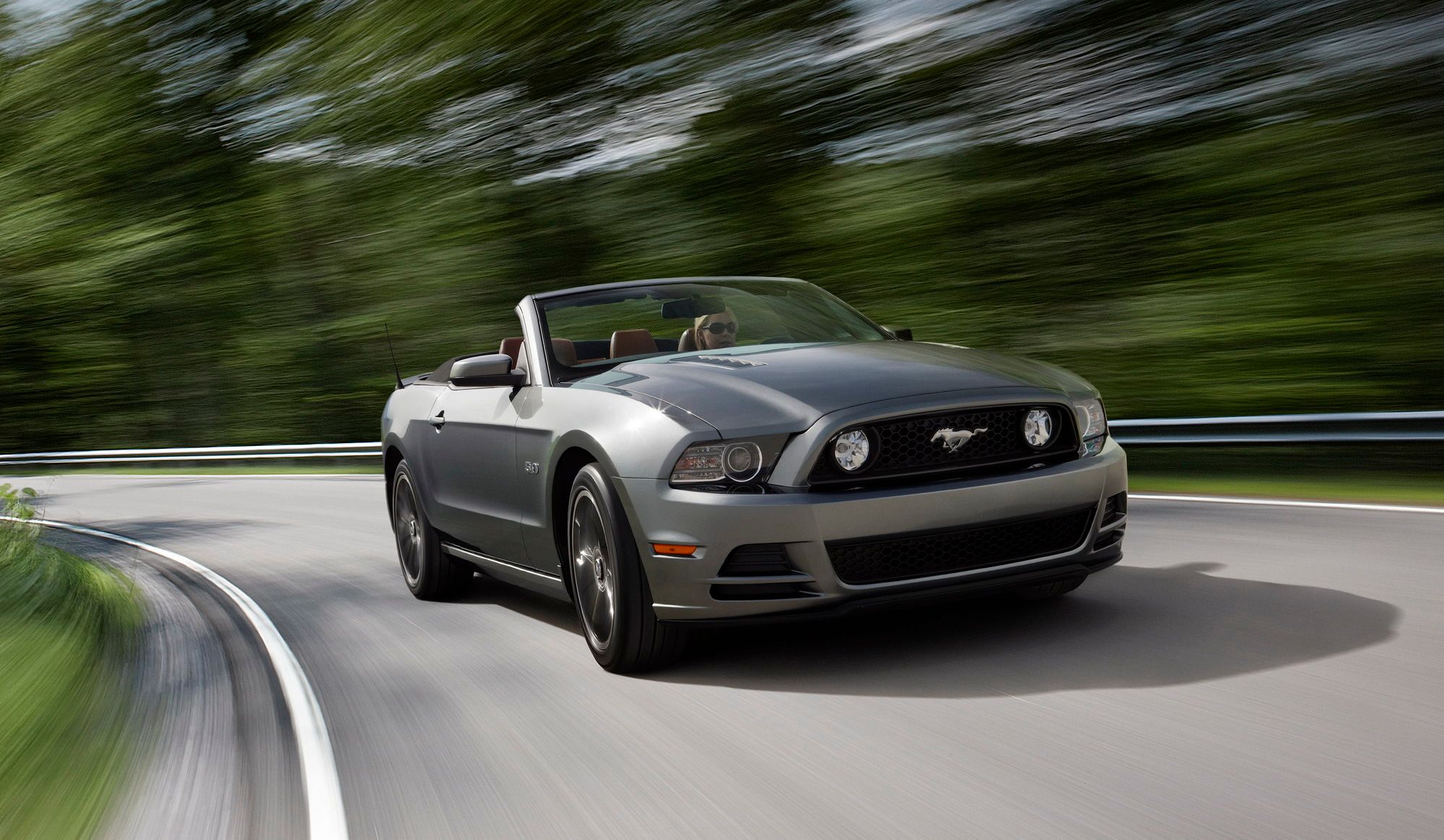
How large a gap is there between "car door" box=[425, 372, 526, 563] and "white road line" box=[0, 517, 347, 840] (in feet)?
3.25

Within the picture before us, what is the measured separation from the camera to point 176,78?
41.3 m

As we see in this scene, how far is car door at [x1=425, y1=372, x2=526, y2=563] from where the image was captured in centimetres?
609

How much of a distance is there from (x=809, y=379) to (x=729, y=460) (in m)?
0.49

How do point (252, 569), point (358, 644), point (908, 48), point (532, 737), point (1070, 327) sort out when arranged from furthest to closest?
point (908, 48), point (1070, 327), point (252, 569), point (358, 644), point (532, 737)

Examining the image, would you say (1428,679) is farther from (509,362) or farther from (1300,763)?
(509,362)

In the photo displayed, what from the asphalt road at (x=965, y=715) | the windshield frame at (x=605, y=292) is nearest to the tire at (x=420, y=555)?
the asphalt road at (x=965, y=715)

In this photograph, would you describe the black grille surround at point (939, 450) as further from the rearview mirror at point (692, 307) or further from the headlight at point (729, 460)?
the rearview mirror at point (692, 307)

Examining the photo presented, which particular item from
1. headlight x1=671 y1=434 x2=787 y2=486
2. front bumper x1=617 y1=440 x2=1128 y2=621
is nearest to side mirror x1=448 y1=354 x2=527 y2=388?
front bumper x1=617 y1=440 x2=1128 y2=621

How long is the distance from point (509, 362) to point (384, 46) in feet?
96.5

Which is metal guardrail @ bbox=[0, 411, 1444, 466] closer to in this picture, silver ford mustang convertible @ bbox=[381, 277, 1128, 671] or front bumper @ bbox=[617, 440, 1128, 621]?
silver ford mustang convertible @ bbox=[381, 277, 1128, 671]

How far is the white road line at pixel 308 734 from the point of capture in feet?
12.5

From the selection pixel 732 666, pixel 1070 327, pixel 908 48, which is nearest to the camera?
pixel 732 666

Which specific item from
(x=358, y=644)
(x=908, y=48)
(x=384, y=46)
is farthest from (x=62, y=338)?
(x=358, y=644)

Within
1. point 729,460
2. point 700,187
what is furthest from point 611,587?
point 700,187
